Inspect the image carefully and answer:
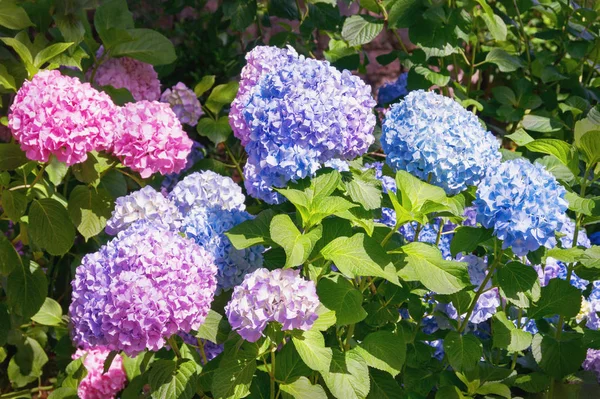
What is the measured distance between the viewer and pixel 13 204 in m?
2.15

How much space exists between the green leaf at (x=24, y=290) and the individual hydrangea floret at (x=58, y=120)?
1.54 ft

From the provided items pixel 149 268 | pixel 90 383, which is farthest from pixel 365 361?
pixel 90 383

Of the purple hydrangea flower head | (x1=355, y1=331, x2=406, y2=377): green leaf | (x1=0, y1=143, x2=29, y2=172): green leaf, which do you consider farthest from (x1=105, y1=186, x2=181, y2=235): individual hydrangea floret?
the purple hydrangea flower head

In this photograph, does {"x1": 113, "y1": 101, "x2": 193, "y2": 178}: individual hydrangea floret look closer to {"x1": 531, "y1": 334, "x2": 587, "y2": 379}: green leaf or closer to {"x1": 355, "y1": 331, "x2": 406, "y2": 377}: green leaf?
{"x1": 355, "y1": 331, "x2": 406, "y2": 377}: green leaf

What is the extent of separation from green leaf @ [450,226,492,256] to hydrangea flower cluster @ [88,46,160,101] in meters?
1.26

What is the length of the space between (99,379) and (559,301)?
4.54 feet

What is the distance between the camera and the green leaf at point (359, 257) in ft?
4.99

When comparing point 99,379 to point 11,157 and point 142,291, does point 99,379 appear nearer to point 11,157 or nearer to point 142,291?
point 11,157

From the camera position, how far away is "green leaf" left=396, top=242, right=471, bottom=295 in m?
1.60

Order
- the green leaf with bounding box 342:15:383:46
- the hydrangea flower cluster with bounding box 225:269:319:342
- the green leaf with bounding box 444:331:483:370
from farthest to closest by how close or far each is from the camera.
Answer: the green leaf with bounding box 342:15:383:46 < the green leaf with bounding box 444:331:483:370 < the hydrangea flower cluster with bounding box 225:269:319:342

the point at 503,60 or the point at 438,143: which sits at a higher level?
the point at 438,143

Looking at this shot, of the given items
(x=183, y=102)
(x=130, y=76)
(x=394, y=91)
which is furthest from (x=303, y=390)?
(x=394, y=91)

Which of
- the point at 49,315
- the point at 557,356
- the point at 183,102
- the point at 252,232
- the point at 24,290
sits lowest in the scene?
the point at 49,315

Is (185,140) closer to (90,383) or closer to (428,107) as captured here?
(428,107)
